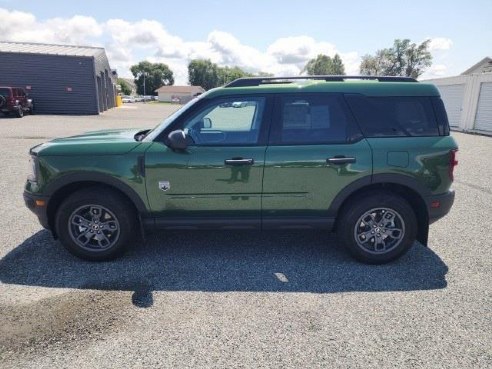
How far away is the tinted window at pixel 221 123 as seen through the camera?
363cm

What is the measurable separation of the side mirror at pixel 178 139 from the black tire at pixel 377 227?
1.85 m

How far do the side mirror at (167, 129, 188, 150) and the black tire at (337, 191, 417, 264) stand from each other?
72.7 inches

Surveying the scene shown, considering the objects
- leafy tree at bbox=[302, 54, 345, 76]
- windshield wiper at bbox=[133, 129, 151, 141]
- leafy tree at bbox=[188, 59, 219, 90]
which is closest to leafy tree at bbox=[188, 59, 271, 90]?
leafy tree at bbox=[188, 59, 219, 90]

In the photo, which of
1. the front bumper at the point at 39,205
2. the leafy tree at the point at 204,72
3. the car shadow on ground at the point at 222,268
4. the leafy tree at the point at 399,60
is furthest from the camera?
the leafy tree at the point at 204,72

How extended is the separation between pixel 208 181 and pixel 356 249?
175 centimetres

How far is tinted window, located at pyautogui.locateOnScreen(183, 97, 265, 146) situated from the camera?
3635mm

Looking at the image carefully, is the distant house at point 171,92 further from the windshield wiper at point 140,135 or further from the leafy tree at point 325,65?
the windshield wiper at point 140,135

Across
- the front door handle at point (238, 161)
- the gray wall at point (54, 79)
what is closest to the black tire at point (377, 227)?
the front door handle at point (238, 161)

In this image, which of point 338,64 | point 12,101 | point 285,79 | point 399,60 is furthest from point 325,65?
point 285,79

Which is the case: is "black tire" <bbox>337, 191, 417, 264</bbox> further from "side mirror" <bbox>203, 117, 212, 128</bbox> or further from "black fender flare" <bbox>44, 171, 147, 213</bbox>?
"black fender flare" <bbox>44, 171, 147, 213</bbox>

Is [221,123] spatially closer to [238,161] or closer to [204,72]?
[238,161]

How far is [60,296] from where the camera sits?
10.3 ft

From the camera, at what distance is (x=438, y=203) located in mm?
3682

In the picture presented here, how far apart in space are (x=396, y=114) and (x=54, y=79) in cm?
2785
